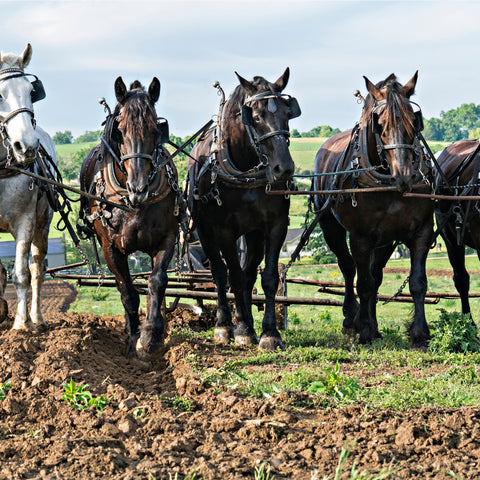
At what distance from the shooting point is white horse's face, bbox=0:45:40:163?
608 centimetres

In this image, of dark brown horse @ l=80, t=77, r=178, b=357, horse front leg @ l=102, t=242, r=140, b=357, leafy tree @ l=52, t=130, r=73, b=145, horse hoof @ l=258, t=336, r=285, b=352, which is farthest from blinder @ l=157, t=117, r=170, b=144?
leafy tree @ l=52, t=130, r=73, b=145

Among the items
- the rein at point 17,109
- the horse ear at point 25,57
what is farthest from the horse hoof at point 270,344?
the horse ear at point 25,57

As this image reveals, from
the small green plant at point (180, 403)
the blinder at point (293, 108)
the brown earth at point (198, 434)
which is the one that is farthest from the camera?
the blinder at point (293, 108)

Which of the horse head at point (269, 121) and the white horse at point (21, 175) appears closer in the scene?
the white horse at point (21, 175)

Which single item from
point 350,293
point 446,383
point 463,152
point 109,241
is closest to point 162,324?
point 109,241

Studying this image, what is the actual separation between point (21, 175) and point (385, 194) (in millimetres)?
3469

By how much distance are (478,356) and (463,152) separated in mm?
2918

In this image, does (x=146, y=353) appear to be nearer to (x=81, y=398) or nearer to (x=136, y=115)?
(x=81, y=398)

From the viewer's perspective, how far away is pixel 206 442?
3936 millimetres

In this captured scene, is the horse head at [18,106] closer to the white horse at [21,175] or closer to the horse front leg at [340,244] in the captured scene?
the white horse at [21,175]

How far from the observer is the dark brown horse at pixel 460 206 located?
24.3 ft

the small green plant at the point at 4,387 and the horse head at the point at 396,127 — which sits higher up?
the horse head at the point at 396,127

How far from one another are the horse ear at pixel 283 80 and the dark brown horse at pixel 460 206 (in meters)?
1.97

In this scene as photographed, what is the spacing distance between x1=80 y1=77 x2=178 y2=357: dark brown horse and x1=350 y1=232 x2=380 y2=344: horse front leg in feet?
6.41
